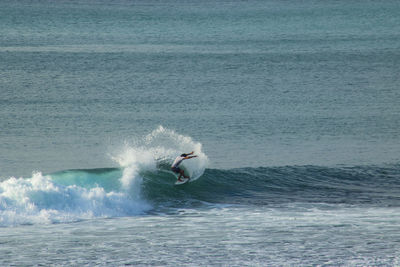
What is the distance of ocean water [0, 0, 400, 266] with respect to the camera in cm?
1966

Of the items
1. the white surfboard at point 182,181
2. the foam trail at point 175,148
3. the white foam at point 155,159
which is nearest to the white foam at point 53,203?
the white foam at point 155,159

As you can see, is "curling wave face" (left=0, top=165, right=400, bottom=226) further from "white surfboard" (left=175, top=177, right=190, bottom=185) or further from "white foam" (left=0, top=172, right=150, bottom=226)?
"white surfboard" (left=175, top=177, right=190, bottom=185)

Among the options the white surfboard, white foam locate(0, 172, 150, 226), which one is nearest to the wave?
white foam locate(0, 172, 150, 226)

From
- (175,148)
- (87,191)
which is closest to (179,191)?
(87,191)

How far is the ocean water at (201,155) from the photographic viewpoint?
1966 centimetres

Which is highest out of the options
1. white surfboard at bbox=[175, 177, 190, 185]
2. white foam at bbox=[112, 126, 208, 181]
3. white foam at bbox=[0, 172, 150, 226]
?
white foam at bbox=[112, 126, 208, 181]

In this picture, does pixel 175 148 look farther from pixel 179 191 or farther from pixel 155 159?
pixel 179 191

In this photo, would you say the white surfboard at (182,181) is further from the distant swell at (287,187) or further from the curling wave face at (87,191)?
the curling wave face at (87,191)

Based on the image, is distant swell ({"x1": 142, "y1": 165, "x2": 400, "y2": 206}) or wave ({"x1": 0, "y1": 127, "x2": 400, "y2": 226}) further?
distant swell ({"x1": 142, "y1": 165, "x2": 400, "y2": 206})

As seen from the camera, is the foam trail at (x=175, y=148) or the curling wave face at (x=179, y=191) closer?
the curling wave face at (x=179, y=191)

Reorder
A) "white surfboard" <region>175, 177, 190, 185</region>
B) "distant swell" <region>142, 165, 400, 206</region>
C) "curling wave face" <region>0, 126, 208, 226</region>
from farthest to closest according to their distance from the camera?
"white surfboard" <region>175, 177, 190, 185</region>, "distant swell" <region>142, 165, 400, 206</region>, "curling wave face" <region>0, 126, 208, 226</region>

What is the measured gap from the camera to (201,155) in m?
30.4

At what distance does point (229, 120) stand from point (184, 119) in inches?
108

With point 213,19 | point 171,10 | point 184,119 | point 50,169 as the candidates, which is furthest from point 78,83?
point 171,10
